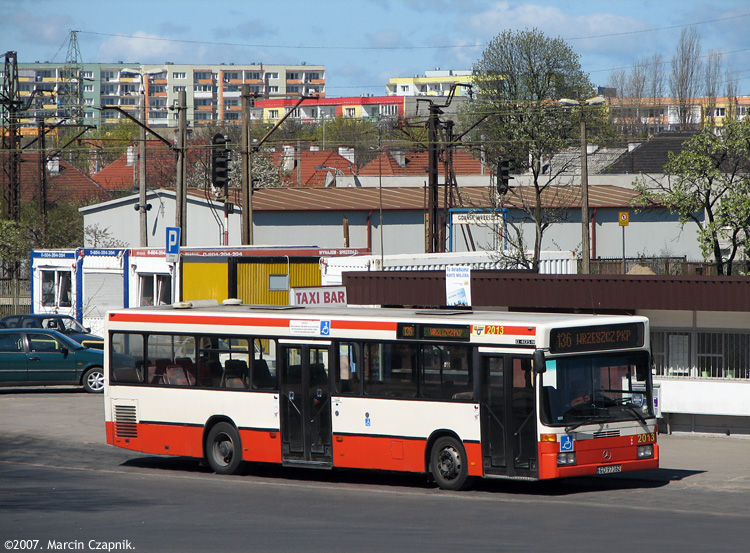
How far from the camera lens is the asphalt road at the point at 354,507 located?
988cm

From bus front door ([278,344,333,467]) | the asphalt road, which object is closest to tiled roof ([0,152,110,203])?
the asphalt road

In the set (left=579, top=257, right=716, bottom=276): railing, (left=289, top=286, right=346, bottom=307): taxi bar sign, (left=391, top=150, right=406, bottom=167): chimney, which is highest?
(left=391, top=150, right=406, bottom=167): chimney

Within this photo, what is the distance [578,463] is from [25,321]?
24146mm

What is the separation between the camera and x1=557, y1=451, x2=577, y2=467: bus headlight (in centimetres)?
1261

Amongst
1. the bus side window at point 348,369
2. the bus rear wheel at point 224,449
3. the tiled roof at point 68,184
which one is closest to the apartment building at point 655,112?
the tiled roof at point 68,184

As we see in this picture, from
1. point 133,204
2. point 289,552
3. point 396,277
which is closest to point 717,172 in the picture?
point 396,277

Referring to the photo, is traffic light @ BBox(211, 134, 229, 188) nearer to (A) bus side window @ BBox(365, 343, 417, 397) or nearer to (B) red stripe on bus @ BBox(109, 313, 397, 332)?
(B) red stripe on bus @ BBox(109, 313, 397, 332)

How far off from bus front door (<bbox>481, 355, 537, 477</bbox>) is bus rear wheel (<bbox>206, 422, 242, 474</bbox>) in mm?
4089

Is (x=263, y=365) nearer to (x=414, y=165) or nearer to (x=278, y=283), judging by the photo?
(x=278, y=283)

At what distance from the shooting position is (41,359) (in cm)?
2528

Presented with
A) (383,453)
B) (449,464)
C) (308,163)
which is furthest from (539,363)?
(308,163)

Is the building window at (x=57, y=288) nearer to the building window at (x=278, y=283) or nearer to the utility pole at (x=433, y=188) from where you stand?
the building window at (x=278, y=283)

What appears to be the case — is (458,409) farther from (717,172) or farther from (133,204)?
(133,204)

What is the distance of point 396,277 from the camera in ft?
65.4
